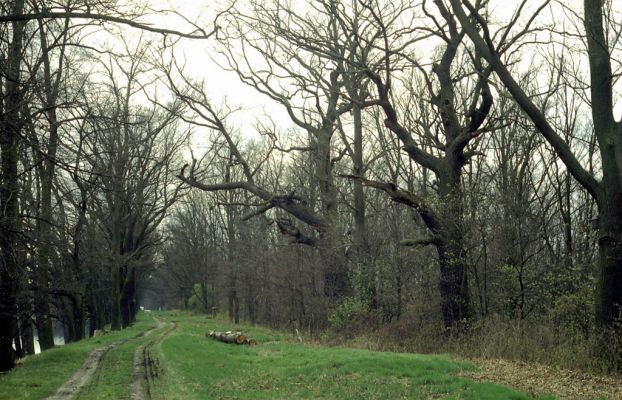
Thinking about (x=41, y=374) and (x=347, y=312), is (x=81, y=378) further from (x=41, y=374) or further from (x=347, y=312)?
(x=347, y=312)

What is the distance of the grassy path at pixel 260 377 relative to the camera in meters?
11.2

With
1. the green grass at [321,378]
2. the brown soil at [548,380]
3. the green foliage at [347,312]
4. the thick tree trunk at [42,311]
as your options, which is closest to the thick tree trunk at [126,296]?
the thick tree trunk at [42,311]

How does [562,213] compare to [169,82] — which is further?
[169,82]

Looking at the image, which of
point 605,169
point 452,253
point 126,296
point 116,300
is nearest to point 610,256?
point 605,169

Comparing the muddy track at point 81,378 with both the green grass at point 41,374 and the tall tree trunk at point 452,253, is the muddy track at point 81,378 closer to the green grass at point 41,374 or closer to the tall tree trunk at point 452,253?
the green grass at point 41,374

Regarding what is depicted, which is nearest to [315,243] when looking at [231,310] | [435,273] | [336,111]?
[336,111]

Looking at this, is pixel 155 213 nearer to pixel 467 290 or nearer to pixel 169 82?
pixel 169 82

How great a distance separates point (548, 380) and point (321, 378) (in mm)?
4527

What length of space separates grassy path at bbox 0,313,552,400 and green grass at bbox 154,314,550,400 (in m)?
0.02

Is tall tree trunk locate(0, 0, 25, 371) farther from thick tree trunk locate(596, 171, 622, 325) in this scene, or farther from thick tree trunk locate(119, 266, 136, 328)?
thick tree trunk locate(119, 266, 136, 328)

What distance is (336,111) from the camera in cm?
2772

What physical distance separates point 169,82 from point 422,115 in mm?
12002

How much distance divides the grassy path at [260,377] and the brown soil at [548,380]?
18.6 inches

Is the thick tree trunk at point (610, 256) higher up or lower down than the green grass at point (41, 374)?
higher up
